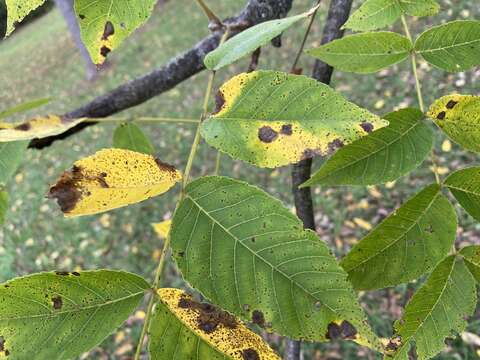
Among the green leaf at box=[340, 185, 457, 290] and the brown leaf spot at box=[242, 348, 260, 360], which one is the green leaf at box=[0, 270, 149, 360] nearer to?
the brown leaf spot at box=[242, 348, 260, 360]

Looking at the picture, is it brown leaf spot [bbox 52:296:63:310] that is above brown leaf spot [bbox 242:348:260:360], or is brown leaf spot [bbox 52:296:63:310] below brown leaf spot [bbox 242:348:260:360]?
above

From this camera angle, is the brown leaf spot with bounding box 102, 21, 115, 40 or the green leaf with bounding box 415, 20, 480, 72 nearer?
the brown leaf spot with bounding box 102, 21, 115, 40

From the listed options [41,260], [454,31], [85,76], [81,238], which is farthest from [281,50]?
[454,31]

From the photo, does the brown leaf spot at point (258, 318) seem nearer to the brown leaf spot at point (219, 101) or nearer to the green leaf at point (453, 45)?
the brown leaf spot at point (219, 101)

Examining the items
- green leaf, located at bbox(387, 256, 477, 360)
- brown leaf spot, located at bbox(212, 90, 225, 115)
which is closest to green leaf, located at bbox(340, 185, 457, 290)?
green leaf, located at bbox(387, 256, 477, 360)

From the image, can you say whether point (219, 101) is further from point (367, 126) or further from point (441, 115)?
point (441, 115)

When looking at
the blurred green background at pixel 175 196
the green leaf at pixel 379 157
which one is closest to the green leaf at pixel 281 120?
the green leaf at pixel 379 157
